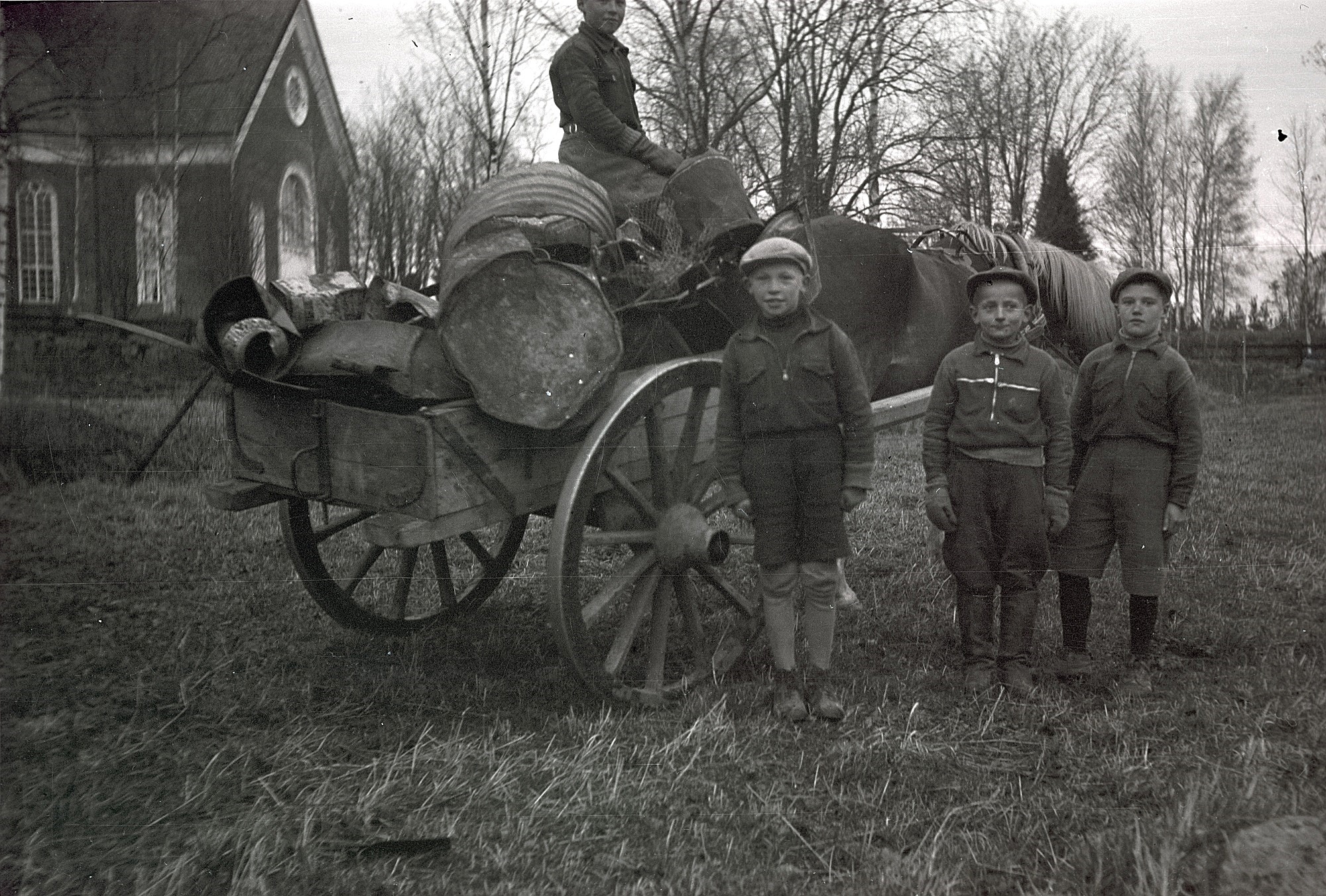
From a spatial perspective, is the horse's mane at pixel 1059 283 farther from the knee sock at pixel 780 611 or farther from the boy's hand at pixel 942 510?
the knee sock at pixel 780 611

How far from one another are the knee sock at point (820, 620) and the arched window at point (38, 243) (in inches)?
126

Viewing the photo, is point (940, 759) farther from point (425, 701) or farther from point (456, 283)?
point (456, 283)

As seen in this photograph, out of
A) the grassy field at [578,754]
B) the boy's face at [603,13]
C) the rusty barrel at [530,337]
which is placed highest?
the boy's face at [603,13]

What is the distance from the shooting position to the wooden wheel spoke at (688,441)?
3525 millimetres

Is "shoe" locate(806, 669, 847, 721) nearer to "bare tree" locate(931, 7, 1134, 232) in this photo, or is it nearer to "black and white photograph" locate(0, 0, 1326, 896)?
"black and white photograph" locate(0, 0, 1326, 896)

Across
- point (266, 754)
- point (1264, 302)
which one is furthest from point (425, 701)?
point (1264, 302)

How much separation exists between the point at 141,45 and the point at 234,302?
85.5 inches

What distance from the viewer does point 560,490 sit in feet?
10.6

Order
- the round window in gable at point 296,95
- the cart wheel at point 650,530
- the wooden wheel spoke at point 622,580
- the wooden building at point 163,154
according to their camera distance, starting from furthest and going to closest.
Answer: the round window in gable at point 296,95 < the wooden building at point 163,154 < the wooden wheel spoke at point 622,580 < the cart wheel at point 650,530

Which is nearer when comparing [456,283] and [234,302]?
[456,283]

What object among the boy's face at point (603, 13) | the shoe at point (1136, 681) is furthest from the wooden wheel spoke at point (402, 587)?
the shoe at point (1136, 681)

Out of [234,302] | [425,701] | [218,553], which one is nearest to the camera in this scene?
[234,302]

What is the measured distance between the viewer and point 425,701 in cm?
346

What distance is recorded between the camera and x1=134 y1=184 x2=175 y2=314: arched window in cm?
500
